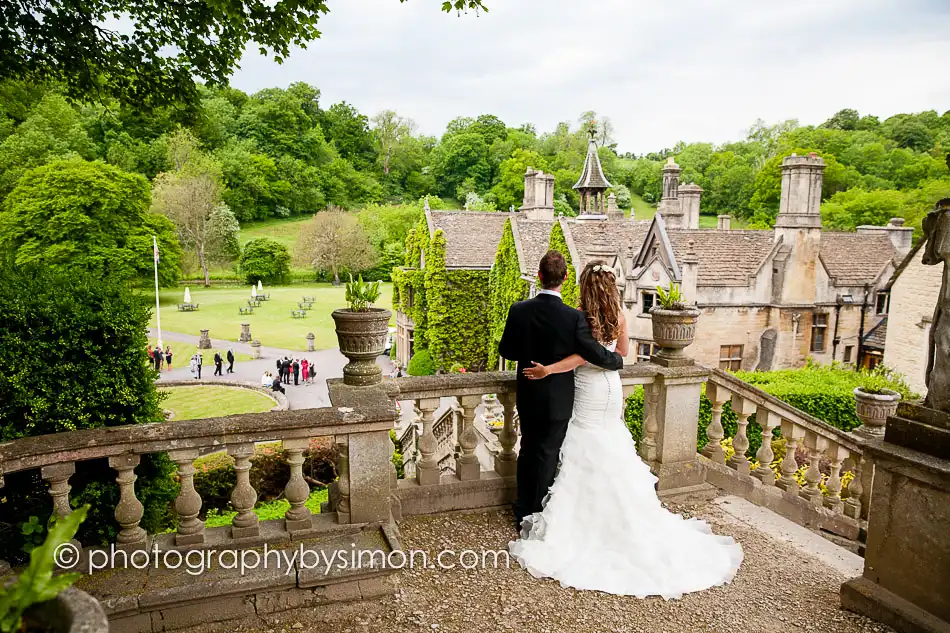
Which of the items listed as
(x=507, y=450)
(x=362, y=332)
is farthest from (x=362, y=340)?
(x=507, y=450)

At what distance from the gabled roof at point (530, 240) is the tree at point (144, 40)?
20354 mm

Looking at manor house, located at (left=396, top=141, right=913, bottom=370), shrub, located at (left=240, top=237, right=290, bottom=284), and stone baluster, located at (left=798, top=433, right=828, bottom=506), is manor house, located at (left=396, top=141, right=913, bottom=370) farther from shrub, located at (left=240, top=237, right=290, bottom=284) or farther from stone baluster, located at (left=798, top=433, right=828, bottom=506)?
shrub, located at (left=240, top=237, right=290, bottom=284)

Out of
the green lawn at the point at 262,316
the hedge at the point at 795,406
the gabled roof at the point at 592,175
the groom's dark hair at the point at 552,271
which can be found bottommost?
the green lawn at the point at 262,316

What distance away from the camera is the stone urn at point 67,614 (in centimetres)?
172

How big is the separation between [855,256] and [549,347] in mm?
27781

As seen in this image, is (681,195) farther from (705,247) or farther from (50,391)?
(50,391)

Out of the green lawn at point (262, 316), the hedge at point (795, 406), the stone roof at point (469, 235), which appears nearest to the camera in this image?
the hedge at point (795, 406)

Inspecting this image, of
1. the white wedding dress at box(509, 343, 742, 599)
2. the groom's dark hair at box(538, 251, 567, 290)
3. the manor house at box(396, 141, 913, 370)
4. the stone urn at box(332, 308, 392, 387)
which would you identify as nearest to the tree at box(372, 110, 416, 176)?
the manor house at box(396, 141, 913, 370)

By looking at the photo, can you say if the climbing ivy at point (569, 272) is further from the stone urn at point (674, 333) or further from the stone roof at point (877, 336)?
the stone urn at point (674, 333)

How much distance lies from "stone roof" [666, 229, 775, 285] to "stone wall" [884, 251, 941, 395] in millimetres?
4841

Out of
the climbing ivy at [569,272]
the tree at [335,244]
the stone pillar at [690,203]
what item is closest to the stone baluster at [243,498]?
the climbing ivy at [569,272]

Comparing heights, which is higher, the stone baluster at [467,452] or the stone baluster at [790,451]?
the stone baluster at [467,452]

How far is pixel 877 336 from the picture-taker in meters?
25.0

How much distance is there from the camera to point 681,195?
3606 cm
